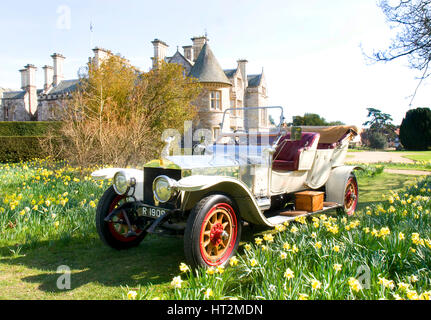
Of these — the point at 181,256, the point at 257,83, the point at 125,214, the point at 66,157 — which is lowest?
the point at 181,256

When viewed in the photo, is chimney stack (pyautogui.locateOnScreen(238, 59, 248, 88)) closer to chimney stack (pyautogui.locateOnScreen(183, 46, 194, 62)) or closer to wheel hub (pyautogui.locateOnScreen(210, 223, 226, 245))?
chimney stack (pyautogui.locateOnScreen(183, 46, 194, 62))

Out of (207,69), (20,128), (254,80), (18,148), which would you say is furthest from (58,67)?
(18,148)

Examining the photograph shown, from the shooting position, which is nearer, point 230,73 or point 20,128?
point 20,128

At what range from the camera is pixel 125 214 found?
12.1 ft

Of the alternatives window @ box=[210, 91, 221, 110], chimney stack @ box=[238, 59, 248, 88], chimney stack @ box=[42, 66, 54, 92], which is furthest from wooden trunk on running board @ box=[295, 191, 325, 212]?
chimney stack @ box=[42, 66, 54, 92]

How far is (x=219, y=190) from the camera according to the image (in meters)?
3.80

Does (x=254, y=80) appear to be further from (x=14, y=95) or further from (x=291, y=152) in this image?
(x=291, y=152)

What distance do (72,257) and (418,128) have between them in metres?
36.6

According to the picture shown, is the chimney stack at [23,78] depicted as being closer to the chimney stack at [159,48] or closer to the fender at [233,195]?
the chimney stack at [159,48]

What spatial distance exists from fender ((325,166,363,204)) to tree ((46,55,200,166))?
5167mm
